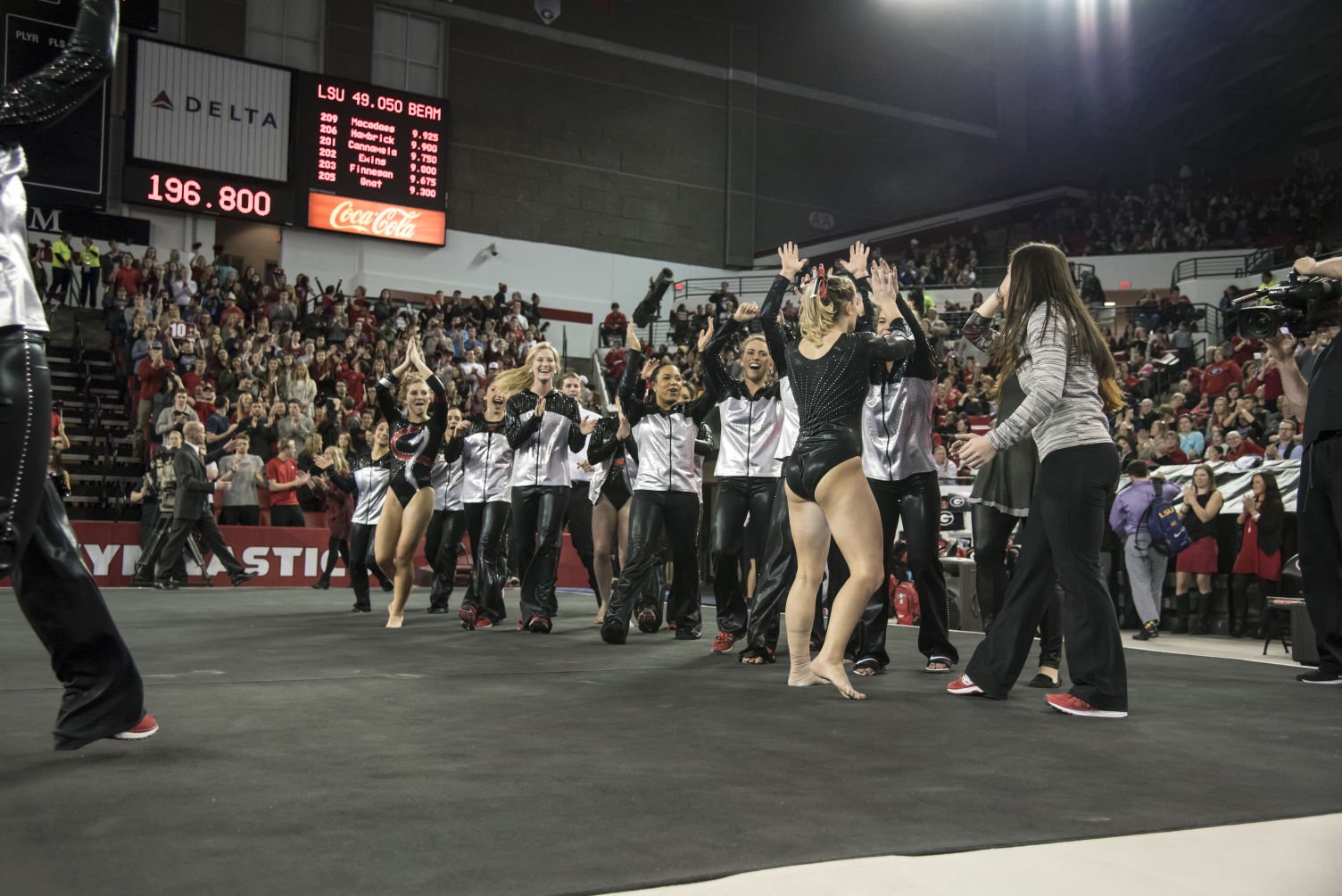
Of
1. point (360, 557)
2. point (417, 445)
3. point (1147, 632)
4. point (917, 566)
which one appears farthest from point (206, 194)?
point (917, 566)

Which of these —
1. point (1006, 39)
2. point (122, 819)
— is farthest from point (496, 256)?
point (122, 819)

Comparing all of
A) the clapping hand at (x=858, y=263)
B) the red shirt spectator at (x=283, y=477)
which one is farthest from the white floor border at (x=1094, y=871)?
the red shirt spectator at (x=283, y=477)

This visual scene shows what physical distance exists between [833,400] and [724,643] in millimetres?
2411

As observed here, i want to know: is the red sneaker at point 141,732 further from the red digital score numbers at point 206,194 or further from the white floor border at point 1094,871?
the red digital score numbers at point 206,194

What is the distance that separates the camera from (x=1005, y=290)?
5309 millimetres

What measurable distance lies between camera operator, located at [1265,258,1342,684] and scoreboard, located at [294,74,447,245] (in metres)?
22.3

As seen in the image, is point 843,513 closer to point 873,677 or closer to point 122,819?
point 873,677

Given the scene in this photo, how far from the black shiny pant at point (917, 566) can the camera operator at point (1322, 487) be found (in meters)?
1.75

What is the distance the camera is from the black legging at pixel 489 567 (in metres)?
9.05

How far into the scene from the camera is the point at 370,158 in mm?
25609

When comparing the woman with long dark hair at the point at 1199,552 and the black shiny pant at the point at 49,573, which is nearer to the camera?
the black shiny pant at the point at 49,573

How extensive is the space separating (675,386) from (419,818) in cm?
569

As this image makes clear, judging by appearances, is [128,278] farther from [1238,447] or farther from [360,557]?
[1238,447]

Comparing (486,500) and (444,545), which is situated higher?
(486,500)
